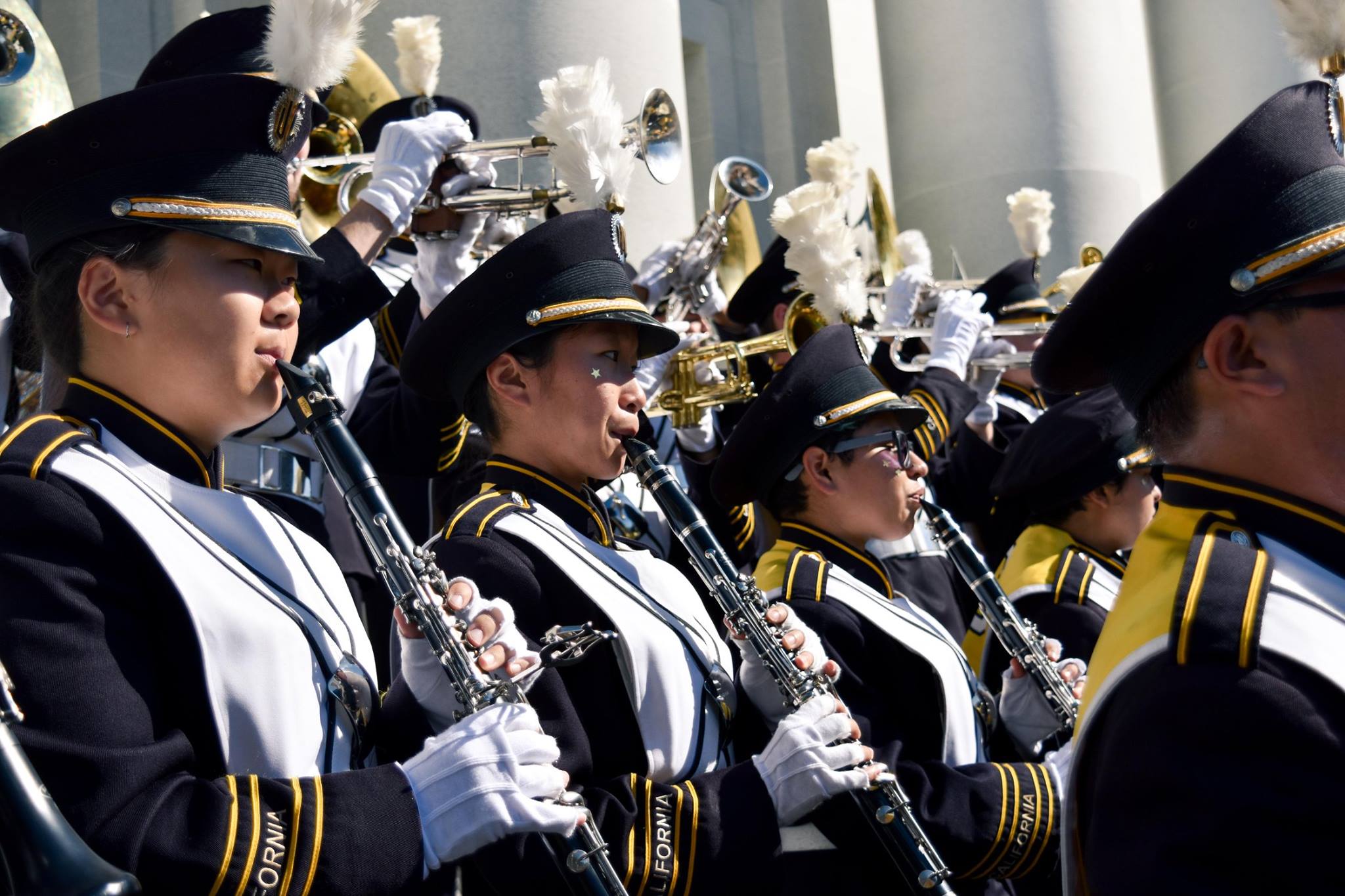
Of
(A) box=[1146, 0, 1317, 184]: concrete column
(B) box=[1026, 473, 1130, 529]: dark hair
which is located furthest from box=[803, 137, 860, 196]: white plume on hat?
(A) box=[1146, 0, 1317, 184]: concrete column

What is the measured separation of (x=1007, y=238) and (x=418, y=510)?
721 centimetres

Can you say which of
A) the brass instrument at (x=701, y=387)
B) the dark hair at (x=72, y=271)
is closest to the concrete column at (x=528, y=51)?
the brass instrument at (x=701, y=387)

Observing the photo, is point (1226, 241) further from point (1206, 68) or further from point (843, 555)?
point (1206, 68)

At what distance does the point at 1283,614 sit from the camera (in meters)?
2.08

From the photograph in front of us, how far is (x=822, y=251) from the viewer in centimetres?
572

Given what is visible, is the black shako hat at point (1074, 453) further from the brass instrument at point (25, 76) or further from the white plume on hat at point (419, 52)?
the brass instrument at point (25, 76)

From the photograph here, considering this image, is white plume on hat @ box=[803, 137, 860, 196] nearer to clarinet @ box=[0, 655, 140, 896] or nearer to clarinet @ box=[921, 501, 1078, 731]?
clarinet @ box=[921, 501, 1078, 731]

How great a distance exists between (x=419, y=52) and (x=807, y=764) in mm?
3664

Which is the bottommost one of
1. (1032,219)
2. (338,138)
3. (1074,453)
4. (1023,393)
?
(1023,393)

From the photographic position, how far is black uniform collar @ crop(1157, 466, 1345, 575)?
7.32ft

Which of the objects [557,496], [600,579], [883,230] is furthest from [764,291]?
[600,579]

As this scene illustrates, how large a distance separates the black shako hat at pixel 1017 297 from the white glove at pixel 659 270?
2.47 meters

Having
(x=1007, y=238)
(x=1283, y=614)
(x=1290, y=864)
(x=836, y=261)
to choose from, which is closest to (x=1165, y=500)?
(x=1283, y=614)

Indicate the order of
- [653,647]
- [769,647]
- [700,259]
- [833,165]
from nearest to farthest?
[653,647] → [769,647] → [700,259] → [833,165]
